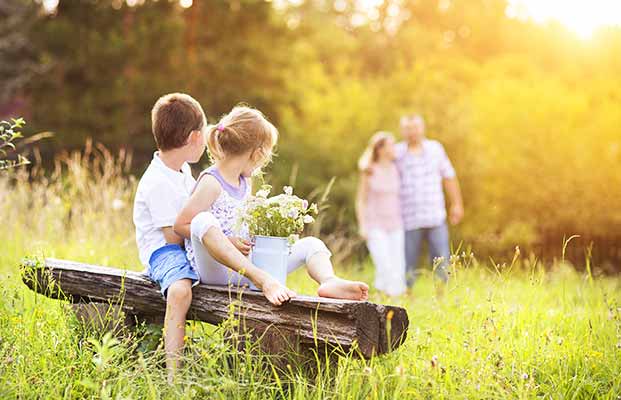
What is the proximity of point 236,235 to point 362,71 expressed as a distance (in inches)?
758

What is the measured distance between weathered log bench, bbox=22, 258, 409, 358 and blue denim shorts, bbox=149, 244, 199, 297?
84 mm

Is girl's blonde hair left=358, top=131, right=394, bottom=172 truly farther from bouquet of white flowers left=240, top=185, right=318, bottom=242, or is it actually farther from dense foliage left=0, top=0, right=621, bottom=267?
bouquet of white flowers left=240, top=185, right=318, bottom=242

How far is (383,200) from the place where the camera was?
7840 mm

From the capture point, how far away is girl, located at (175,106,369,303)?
11.7 ft

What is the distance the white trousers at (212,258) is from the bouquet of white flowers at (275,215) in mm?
173

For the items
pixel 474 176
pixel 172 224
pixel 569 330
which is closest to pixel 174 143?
pixel 172 224

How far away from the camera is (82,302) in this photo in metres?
4.04

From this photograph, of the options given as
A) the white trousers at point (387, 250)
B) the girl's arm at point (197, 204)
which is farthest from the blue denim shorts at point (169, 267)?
the white trousers at point (387, 250)

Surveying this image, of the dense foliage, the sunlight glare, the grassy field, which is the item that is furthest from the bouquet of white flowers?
the sunlight glare

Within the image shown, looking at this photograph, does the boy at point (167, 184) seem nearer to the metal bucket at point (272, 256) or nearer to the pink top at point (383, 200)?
the metal bucket at point (272, 256)

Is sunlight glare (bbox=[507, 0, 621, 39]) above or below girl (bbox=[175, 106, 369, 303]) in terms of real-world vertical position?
above

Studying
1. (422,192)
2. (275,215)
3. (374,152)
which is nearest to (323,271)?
(275,215)

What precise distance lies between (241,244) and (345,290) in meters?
0.54

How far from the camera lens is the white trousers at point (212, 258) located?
135 inches
